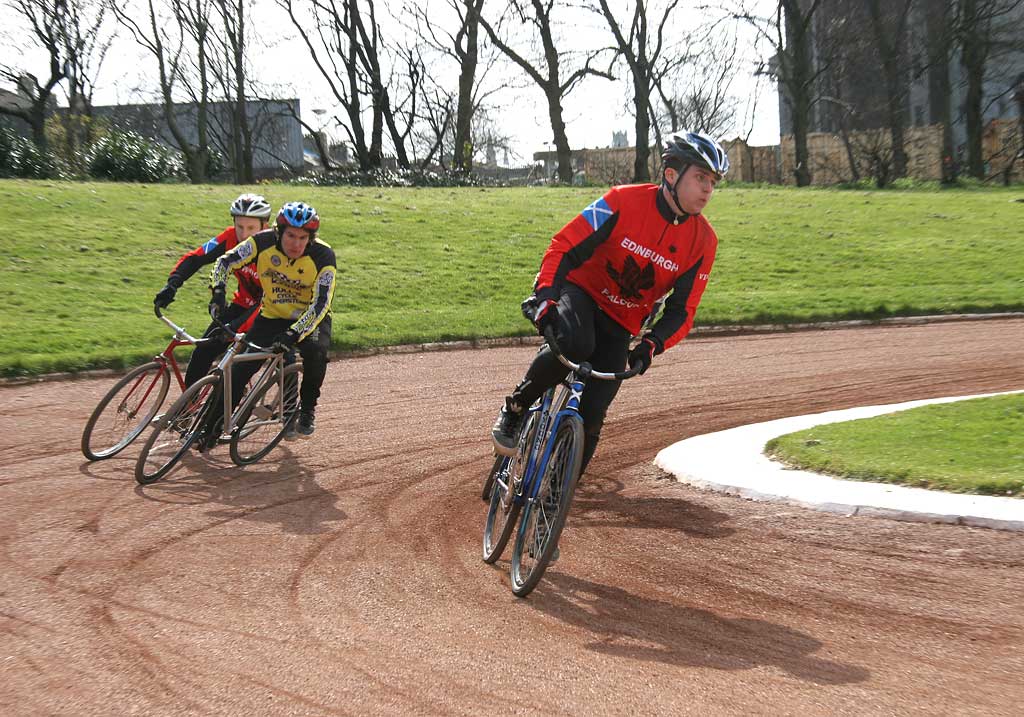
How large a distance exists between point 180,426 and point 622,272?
4.01 meters

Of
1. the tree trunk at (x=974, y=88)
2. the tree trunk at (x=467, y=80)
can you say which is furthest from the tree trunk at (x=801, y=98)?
the tree trunk at (x=467, y=80)

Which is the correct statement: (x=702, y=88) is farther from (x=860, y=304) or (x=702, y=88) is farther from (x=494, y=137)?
(x=860, y=304)

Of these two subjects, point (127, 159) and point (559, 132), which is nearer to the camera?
point (127, 159)

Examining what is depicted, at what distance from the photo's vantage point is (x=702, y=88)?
72.3m

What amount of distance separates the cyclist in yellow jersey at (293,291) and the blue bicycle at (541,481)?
325 cm

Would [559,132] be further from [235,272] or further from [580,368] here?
[580,368]

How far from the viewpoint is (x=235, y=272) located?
989 cm

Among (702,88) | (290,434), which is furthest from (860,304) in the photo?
(702,88)

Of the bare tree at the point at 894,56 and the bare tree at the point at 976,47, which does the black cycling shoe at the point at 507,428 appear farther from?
the bare tree at the point at 976,47

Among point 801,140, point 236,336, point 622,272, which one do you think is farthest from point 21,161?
point 622,272

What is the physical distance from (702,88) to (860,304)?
55229 millimetres

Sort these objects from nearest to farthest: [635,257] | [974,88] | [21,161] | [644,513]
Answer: [635,257] → [644,513] → [21,161] → [974,88]

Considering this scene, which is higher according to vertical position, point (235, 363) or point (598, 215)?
point (598, 215)

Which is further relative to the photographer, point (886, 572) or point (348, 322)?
point (348, 322)
